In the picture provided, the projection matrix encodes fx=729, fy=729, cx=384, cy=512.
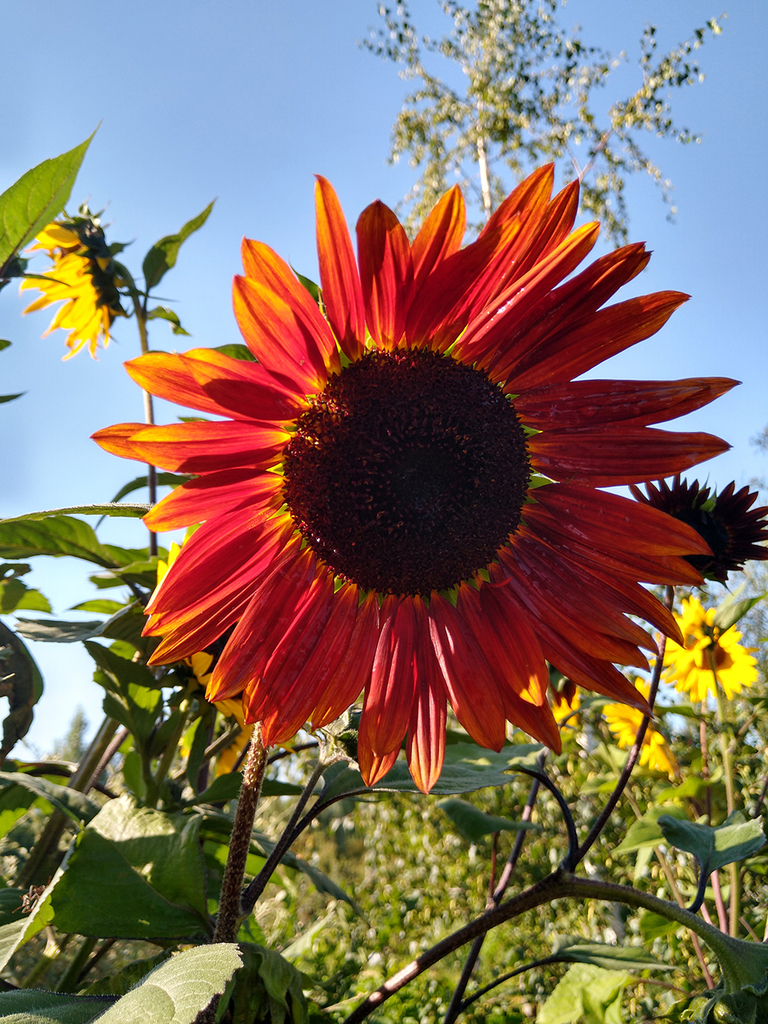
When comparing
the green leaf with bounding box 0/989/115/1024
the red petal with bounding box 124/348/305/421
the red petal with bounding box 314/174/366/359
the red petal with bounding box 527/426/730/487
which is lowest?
the green leaf with bounding box 0/989/115/1024

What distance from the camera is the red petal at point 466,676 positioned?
22.8 inches

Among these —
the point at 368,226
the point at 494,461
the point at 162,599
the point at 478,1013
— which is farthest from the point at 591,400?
the point at 478,1013

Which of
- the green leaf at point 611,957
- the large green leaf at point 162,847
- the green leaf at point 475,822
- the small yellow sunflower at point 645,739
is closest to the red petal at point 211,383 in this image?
the large green leaf at point 162,847

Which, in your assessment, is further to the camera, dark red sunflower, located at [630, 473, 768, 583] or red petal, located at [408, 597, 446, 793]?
dark red sunflower, located at [630, 473, 768, 583]

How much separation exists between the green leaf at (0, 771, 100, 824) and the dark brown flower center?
0.29 metres

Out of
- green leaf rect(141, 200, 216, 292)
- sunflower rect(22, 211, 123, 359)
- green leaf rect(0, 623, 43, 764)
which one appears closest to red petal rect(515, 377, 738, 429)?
green leaf rect(0, 623, 43, 764)

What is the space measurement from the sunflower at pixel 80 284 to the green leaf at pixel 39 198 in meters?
0.46

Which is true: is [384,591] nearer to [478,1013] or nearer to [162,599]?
[162,599]

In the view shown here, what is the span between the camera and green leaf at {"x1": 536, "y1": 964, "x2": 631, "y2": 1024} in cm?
82

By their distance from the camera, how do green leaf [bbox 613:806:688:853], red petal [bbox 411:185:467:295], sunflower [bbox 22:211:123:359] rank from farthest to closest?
sunflower [bbox 22:211:123:359]
green leaf [bbox 613:806:688:853]
red petal [bbox 411:185:467:295]

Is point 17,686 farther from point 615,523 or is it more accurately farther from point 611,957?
point 611,957

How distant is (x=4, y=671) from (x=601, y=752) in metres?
1.21

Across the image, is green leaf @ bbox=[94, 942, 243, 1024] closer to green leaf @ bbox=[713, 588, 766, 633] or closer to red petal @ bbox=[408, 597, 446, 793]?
red petal @ bbox=[408, 597, 446, 793]

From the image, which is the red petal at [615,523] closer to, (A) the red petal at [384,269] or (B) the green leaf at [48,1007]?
(A) the red petal at [384,269]
